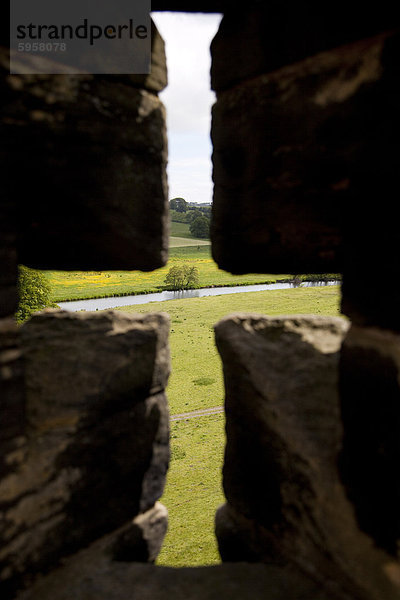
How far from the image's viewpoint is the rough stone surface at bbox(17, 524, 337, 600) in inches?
117

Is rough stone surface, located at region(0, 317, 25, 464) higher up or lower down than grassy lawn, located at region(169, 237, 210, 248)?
lower down

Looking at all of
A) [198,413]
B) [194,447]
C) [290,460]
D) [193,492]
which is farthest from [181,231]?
[290,460]

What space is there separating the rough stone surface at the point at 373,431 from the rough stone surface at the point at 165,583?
71 cm

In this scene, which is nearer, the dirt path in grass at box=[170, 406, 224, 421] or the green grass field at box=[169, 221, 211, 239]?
the dirt path in grass at box=[170, 406, 224, 421]

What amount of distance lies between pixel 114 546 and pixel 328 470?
1890mm

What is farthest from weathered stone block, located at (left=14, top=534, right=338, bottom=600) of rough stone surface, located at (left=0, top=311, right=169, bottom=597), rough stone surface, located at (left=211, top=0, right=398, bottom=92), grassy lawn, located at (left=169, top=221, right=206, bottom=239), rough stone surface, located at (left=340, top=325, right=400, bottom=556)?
grassy lawn, located at (left=169, top=221, right=206, bottom=239)

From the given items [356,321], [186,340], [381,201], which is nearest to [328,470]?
[356,321]

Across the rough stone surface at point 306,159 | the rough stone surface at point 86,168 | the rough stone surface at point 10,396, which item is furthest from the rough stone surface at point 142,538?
the rough stone surface at point 306,159

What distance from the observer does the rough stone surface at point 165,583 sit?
298cm

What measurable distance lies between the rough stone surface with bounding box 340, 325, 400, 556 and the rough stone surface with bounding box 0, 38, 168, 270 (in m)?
1.84

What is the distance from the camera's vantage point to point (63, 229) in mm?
3273

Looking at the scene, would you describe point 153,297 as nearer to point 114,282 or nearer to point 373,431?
point 114,282

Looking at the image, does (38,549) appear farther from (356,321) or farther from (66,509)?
(356,321)

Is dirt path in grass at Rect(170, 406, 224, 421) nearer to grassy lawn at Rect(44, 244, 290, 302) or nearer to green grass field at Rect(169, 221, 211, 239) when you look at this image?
grassy lawn at Rect(44, 244, 290, 302)
